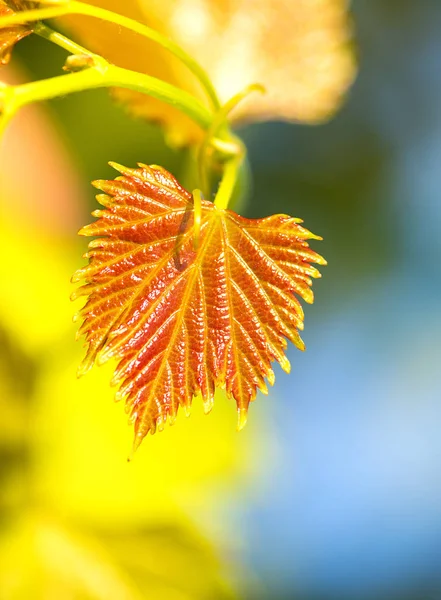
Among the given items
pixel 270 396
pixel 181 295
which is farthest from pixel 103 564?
pixel 181 295

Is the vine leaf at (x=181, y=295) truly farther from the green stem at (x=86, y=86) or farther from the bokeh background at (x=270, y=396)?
the bokeh background at (x=270, y=396)

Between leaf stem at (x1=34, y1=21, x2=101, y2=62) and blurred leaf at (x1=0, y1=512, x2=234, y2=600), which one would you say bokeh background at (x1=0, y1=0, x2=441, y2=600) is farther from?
leaf stem at (x1=34, y1=21, x2=101, y2=62)

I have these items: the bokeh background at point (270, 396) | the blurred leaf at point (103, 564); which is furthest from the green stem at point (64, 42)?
the blurred leaf at point (103, 564)

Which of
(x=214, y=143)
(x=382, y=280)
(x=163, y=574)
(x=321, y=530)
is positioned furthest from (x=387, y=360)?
(x=214, y=143)

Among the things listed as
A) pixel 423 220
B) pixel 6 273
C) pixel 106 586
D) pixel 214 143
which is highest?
pixel 423 220

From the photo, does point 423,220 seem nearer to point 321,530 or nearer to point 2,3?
point 321,530

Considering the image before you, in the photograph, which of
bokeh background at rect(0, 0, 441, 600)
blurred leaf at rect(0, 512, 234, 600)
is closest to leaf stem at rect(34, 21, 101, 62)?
bokeh background at rect(0, 0, 441, 600)
